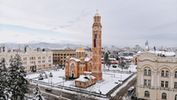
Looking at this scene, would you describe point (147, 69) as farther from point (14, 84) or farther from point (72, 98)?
point (14, 84)

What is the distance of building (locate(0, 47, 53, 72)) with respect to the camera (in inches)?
2687

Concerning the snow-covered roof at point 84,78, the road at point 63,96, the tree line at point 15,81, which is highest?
the tree line at point 15,81

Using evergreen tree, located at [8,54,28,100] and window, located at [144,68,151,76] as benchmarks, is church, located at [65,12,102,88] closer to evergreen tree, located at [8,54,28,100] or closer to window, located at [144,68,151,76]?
window, located at [144,68,151,76]

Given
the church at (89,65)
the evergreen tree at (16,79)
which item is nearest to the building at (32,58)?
the church at (89,65)

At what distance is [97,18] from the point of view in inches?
2066

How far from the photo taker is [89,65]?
5712cm

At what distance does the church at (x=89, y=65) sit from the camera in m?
48.2

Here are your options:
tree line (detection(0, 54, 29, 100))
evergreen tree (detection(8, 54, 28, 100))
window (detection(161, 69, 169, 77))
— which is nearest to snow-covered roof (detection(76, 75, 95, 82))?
window (detection(161, 69, 169, 77))

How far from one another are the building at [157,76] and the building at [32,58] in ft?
152

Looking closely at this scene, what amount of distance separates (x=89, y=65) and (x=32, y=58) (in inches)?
1080

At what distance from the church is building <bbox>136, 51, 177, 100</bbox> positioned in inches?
573

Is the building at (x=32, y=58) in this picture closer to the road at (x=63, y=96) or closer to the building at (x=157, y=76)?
the road at (x=63, y=96)

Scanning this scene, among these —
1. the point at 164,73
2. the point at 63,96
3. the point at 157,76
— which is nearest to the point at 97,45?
the point at 63,96

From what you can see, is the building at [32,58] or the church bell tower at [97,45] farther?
the building at [32,58]
